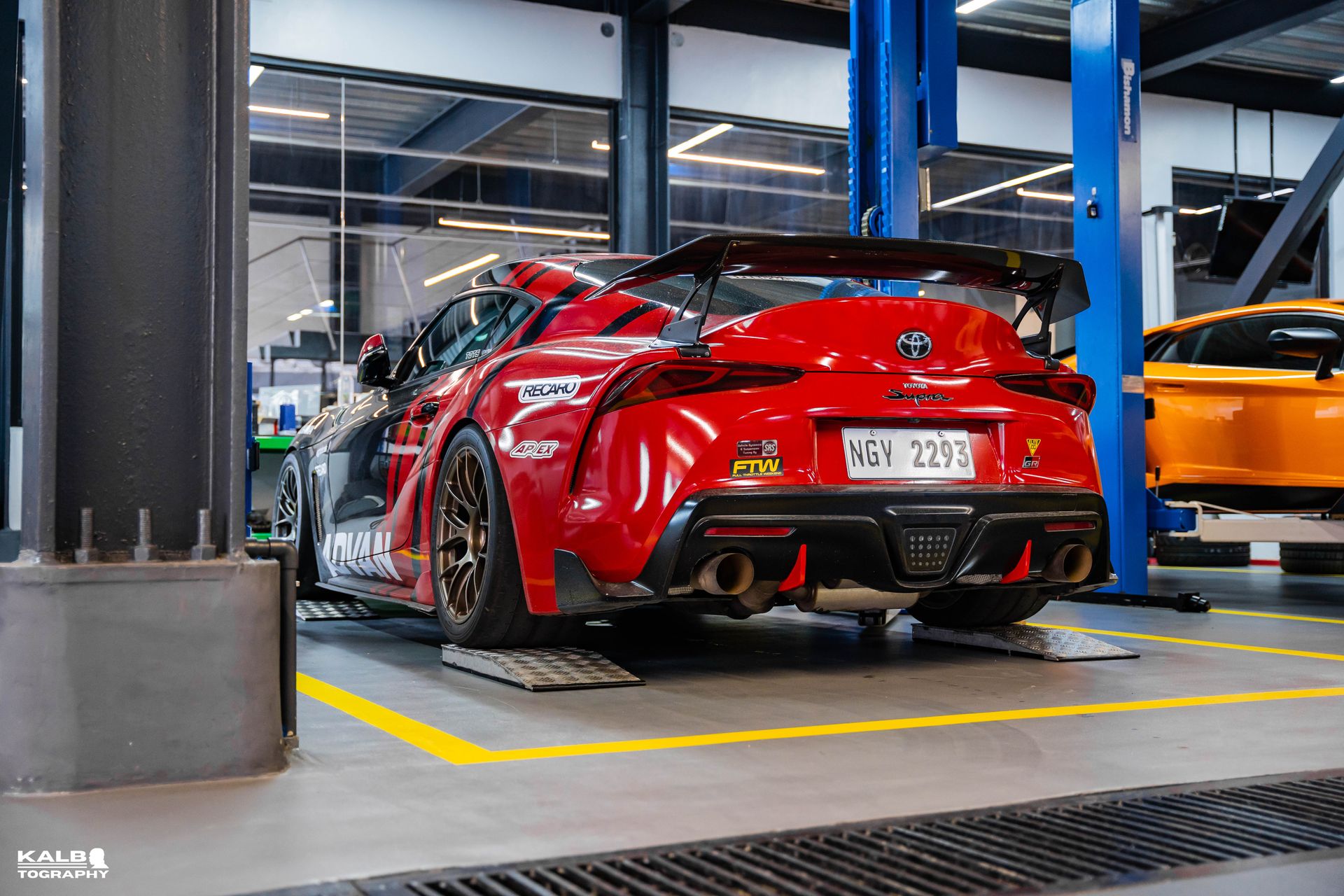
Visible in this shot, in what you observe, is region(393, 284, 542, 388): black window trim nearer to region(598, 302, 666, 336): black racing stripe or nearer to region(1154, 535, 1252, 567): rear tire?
region(598, 302, 666, 336): black racing stripe

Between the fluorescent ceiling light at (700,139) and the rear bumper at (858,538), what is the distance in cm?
1177

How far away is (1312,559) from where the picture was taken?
10.1 m

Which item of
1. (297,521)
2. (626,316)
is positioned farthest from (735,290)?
(297,521)

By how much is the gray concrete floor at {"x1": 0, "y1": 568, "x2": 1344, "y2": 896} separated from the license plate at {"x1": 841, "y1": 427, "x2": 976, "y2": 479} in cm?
65

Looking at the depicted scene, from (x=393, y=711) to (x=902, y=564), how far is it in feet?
4.87

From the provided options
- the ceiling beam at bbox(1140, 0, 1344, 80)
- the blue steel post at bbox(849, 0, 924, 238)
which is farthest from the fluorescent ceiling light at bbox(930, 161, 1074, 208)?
the blue steel post at bbox(849, 0, 924, 238)

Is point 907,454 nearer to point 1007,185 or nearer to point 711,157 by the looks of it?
point 711,157

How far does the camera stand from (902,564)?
3.77 metres

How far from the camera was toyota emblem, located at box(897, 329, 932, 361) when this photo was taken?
12.9 ft

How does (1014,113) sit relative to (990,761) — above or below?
above

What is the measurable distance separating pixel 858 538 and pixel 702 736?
82 cm

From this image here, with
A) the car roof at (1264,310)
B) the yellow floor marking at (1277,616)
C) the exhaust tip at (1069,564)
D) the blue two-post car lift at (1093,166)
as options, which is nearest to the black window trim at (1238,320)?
the car roof at (1264,310)

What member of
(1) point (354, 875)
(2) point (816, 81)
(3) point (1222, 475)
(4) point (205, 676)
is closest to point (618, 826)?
(1) point (354, 875)

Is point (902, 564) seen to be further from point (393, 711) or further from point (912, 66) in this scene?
point (912, 66)
